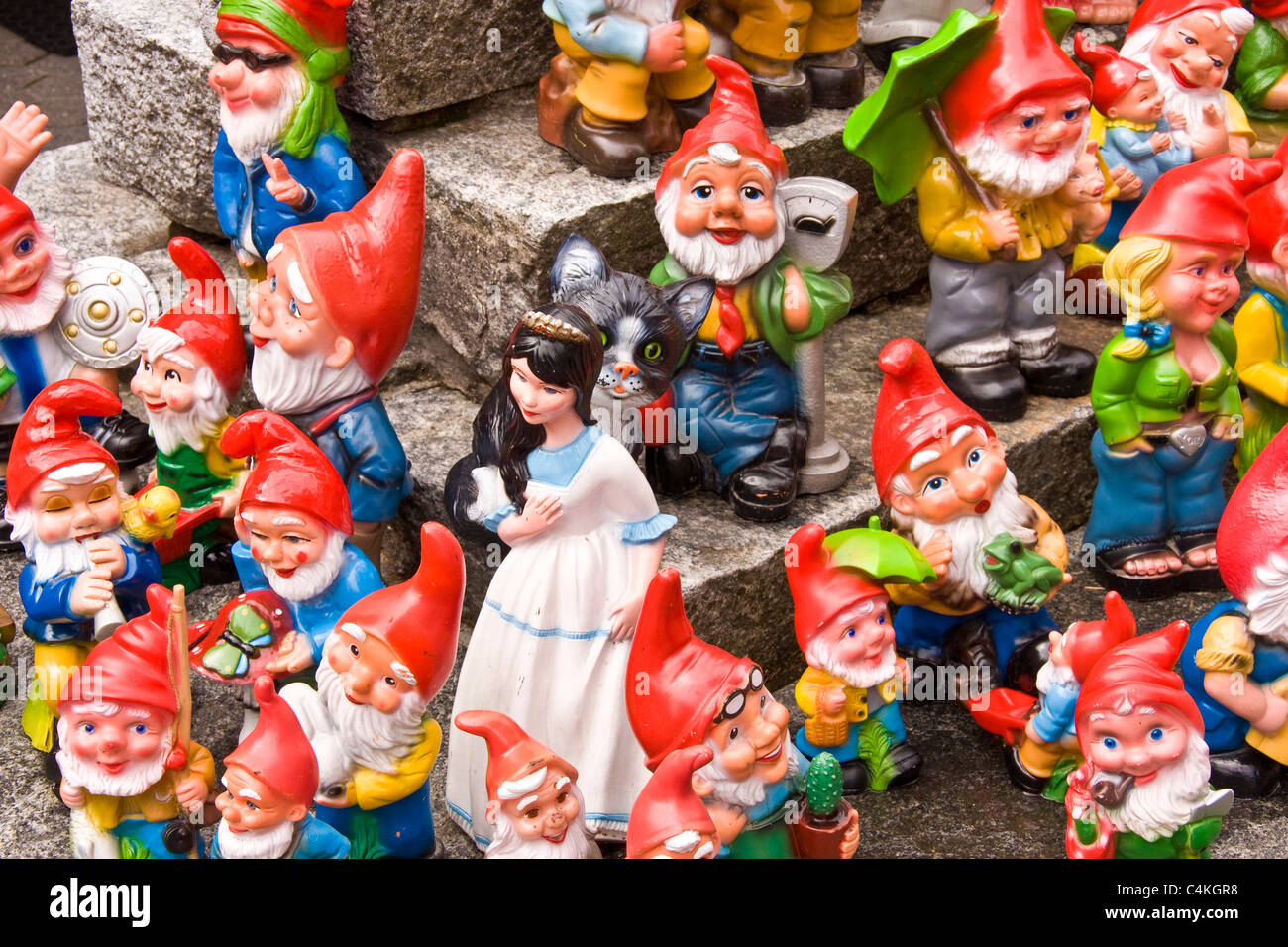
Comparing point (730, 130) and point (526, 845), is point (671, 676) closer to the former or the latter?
point (526, 845)

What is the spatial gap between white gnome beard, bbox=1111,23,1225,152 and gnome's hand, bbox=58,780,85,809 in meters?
3.10

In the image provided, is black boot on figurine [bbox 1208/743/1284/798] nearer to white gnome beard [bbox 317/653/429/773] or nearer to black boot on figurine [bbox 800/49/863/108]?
white gnome beard [bbox 317/653/429/773]

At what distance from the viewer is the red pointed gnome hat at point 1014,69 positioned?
12.7ft

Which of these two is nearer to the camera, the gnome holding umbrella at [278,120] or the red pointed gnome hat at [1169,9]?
the gnome holding umbrella at [278,120]

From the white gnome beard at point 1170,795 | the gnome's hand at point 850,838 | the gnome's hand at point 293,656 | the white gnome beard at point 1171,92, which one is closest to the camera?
the white gnome beard at point 1170,795

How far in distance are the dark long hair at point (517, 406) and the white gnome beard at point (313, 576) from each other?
9.7 inches

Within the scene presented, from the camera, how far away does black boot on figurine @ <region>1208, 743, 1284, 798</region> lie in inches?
141

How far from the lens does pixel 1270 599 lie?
3.34 m

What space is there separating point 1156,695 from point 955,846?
0.70m

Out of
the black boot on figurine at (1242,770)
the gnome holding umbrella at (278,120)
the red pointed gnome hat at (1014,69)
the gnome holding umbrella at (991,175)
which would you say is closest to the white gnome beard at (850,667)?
the black boot on figurine at (1242,770)

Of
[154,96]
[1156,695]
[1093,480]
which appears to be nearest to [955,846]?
[1156,695]

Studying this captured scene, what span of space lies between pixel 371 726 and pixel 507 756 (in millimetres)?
321

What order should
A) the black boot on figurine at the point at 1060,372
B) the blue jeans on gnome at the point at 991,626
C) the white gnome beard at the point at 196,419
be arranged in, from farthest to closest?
the black boot on figurine at the point at 1060,372 < the white gnome beard at the point at 196,419 < the blue jeans on gnome at the point at 991,626

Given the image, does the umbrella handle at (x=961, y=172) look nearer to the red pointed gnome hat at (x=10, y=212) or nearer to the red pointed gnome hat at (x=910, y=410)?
the red pointed gnome hat at (x=910, y=410)
